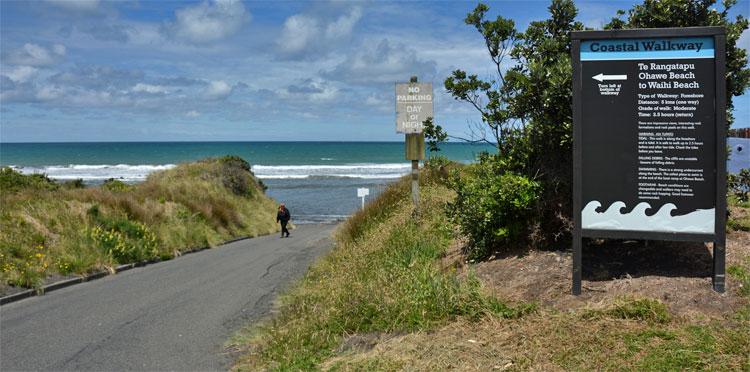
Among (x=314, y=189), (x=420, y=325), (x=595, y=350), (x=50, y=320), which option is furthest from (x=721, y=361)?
(x=314, y=189)

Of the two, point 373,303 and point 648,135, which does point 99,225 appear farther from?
point 648,135

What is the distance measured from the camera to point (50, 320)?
9.75 meters

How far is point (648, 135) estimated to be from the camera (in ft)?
19.3

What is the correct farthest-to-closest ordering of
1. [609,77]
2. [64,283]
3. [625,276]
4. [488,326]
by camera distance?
[64,283] → [625,276] → [609,77] → [488,326]

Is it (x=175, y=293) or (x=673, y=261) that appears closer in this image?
(x=673, y=261)

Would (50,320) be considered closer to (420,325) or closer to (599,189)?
(420,325)

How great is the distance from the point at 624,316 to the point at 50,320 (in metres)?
8.37

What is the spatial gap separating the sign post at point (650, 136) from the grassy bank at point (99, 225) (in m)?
11.0

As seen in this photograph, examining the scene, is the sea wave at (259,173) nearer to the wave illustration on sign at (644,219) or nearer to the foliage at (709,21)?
the foliage at (709,21)

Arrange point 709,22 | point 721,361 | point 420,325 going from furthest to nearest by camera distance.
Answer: point 709,22, point 420,325, point 721,361

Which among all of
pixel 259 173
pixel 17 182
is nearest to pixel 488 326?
pixel 17 182

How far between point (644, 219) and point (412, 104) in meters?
6.49

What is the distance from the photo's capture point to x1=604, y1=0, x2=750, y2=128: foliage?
6.80 m

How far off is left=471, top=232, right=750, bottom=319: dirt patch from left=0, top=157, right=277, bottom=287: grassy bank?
392 inches
